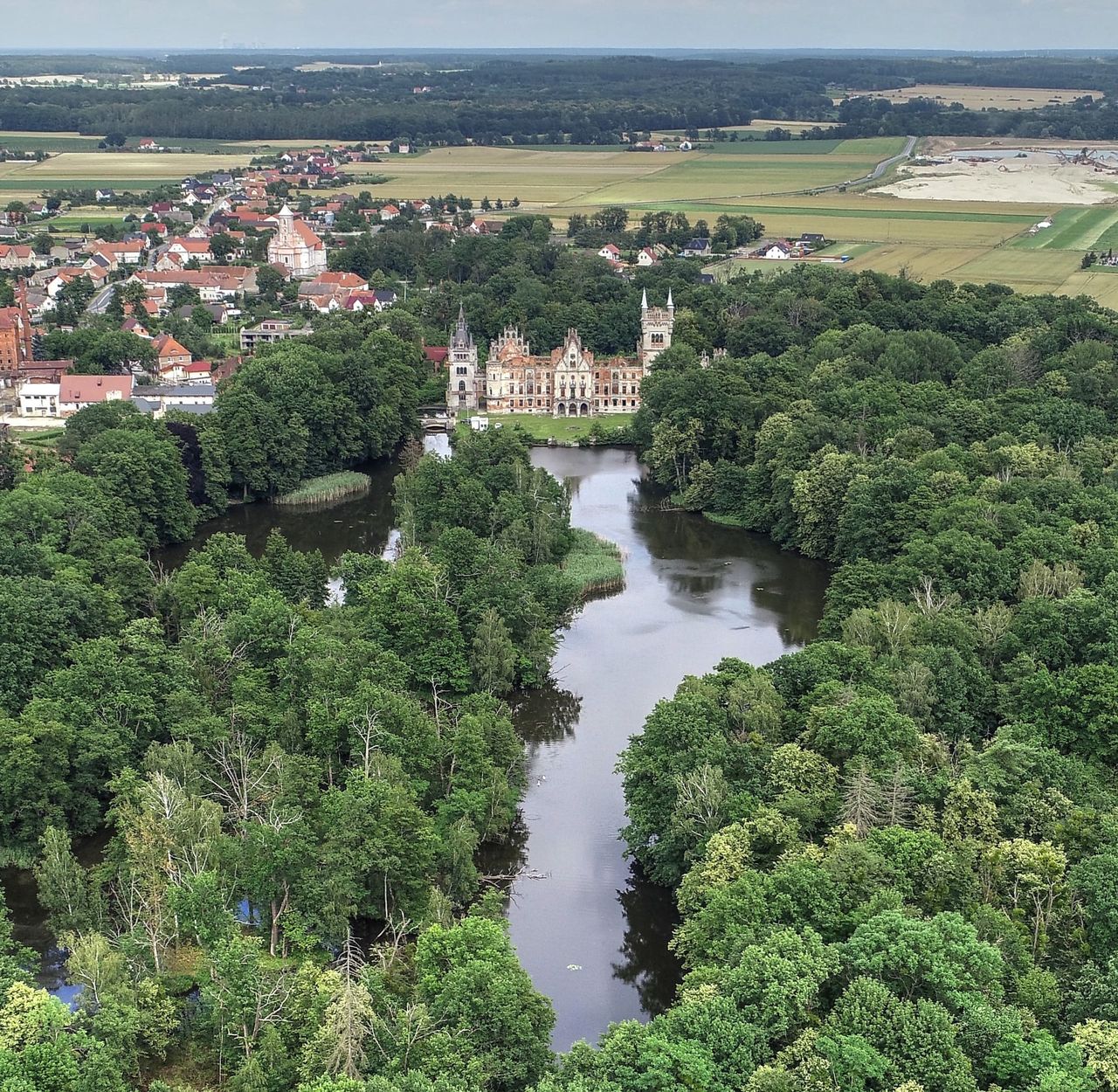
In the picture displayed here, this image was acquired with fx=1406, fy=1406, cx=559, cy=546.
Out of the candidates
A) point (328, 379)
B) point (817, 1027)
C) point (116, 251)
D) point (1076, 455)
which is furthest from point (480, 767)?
point (116, 251)

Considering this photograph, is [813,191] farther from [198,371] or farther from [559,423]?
[198,371]

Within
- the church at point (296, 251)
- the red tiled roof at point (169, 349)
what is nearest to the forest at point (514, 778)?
the red tiled roof at point (169, 349)

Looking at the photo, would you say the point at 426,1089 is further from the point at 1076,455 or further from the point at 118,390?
the point at 118,390

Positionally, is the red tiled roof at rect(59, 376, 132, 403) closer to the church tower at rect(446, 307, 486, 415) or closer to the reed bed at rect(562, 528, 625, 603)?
the church tower at rect(446, 307, 486, 415)

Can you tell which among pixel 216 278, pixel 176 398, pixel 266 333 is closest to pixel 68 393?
pixel 176 398

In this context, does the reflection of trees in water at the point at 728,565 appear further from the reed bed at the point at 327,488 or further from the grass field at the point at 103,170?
the grass field at the point at 103,170
